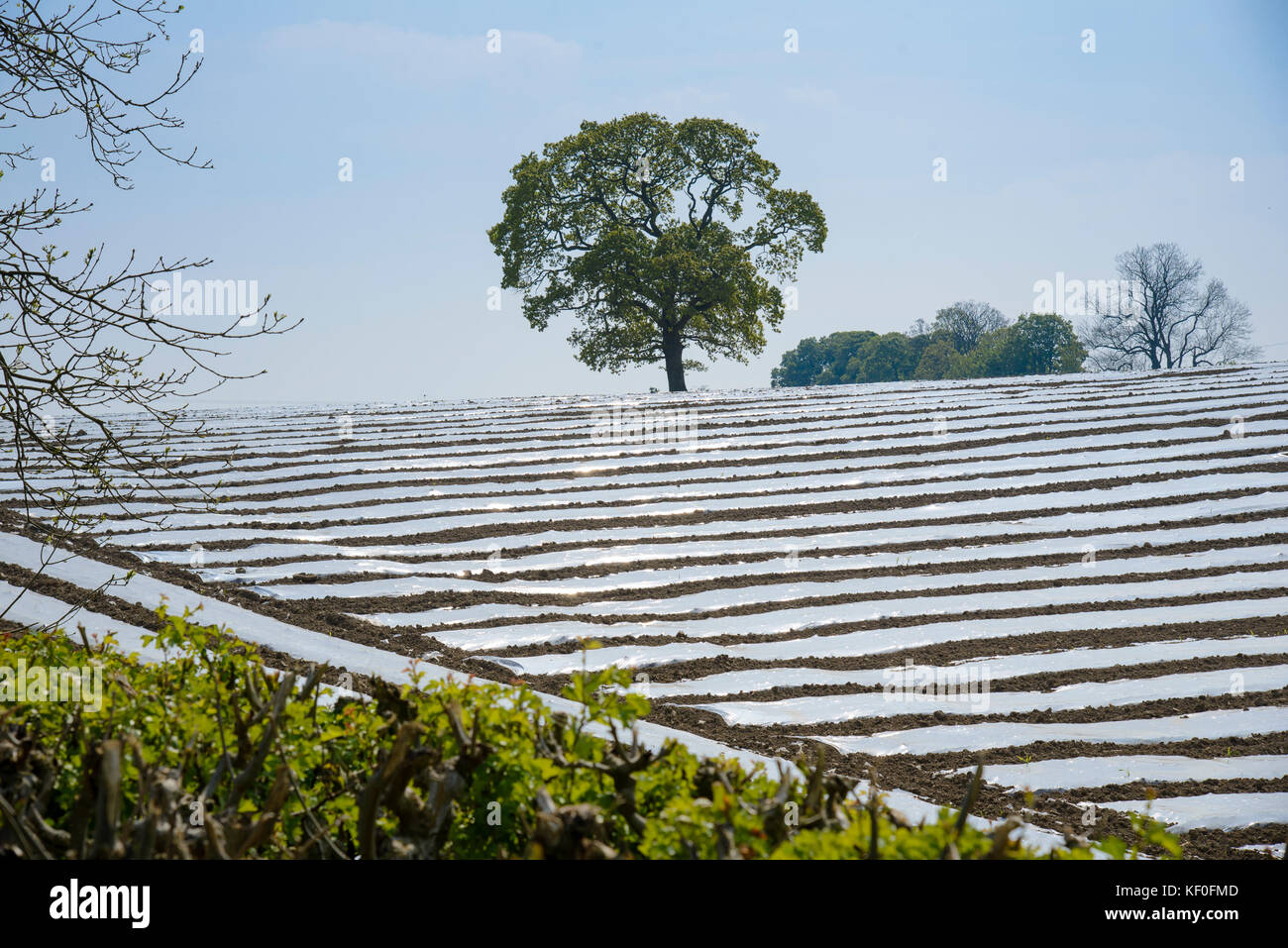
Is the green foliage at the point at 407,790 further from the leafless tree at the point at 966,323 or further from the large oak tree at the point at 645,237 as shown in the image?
the leafless tree at the point at 966,323

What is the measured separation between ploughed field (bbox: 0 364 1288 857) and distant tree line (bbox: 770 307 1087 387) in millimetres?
34478

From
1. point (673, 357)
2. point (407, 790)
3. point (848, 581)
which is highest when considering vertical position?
point (673, 357)

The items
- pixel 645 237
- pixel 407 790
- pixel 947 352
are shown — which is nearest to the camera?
pixel 407 790

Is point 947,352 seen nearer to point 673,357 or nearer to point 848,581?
point 673,357

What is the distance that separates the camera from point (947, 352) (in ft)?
169

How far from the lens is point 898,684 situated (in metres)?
4.73

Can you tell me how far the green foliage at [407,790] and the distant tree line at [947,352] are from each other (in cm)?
4375

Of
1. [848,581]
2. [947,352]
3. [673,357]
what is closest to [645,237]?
[673,357]

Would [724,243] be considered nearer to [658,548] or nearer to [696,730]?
[658,548]

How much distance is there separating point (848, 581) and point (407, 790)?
15.6ft

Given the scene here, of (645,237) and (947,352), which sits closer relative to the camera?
(645,237)

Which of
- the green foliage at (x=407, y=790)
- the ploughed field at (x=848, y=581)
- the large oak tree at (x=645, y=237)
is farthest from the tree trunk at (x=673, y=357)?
the green foliage at (x=407, y=790)

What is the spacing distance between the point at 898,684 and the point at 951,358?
49345mm
